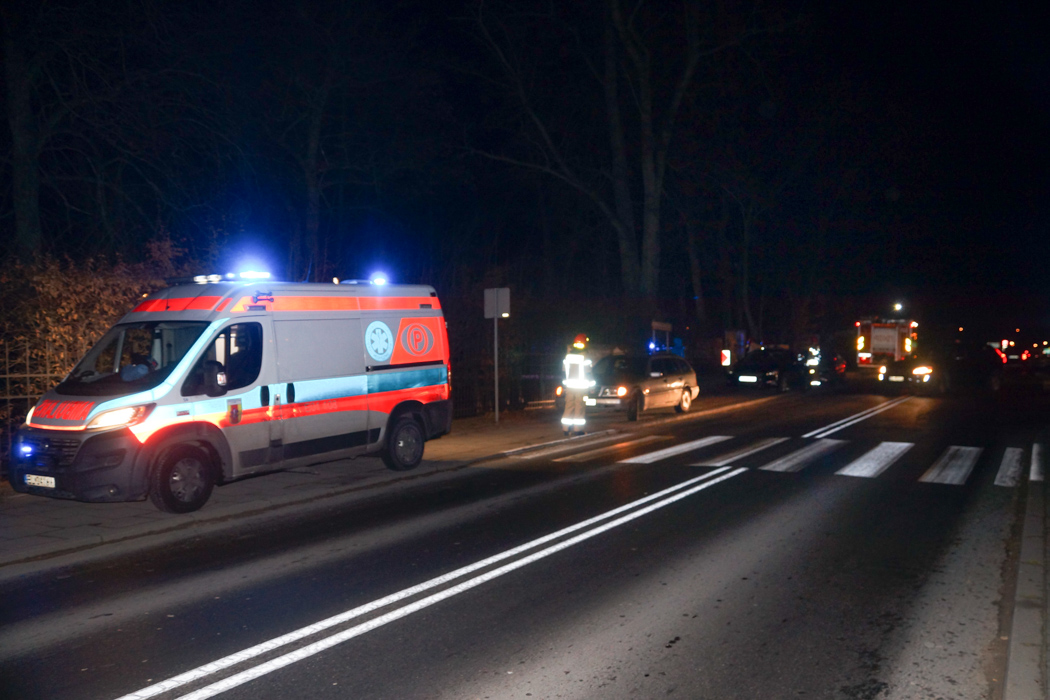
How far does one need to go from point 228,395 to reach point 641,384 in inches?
467

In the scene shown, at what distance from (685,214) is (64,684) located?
4005 centimetres

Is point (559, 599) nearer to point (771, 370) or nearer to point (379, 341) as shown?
point (379, 341)

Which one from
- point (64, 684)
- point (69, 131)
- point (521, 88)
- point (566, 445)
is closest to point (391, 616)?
point (64, 684)

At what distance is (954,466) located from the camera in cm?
1281

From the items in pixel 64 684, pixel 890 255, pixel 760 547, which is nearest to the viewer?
pixel 64 684

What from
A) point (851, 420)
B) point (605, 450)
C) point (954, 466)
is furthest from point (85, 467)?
point (851, 420)

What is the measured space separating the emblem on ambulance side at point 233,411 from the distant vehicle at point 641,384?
10946 mm

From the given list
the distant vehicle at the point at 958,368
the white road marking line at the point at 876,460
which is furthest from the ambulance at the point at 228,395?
the distant vehicle at the point at 958,368

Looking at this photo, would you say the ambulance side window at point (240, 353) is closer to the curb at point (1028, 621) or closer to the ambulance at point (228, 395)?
the ambulance at point (228, 395)

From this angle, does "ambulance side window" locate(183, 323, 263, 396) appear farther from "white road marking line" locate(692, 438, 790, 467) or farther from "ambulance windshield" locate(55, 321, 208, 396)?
"white road marking line" locate(692, 438, 790, 467)

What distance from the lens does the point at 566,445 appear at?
15.5 metres

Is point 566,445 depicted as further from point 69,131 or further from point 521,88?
point 521,88

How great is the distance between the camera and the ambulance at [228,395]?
28.6 ft

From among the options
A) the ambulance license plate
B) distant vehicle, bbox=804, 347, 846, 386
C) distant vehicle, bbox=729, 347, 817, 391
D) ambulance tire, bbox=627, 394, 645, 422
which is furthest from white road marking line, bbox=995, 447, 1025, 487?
distant vehicle, bbox=804, 347, 846, 386
